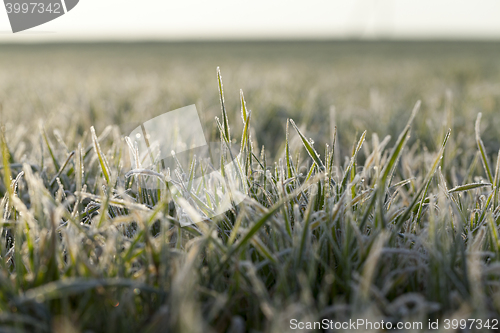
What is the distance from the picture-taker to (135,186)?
1.20m

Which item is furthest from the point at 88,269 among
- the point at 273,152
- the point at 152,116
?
the point at 152,116

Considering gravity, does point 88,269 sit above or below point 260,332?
above

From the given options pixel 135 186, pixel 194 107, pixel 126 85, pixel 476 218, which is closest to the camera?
pixel 476 218

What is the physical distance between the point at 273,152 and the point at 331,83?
3051 millimetres

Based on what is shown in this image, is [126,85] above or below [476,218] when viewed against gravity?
above

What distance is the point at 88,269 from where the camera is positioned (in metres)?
0.65

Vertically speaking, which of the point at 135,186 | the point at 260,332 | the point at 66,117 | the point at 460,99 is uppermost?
the point at 66,117

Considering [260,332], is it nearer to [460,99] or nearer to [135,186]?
[135,186]

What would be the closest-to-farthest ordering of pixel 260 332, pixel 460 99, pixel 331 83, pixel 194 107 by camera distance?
1. pixel 260 332
2. pixel 194 107
3. pixel 460 99
4. pixel 331 83

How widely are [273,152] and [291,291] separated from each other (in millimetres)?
1248

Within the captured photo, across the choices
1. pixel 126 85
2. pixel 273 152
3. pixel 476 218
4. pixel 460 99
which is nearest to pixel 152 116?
pixel 273 152

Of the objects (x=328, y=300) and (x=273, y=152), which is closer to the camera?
(x=328, y=300)

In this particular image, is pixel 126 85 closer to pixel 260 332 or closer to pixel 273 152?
pixel 273 152

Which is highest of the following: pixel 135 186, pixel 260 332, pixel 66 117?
pixel 66 117
